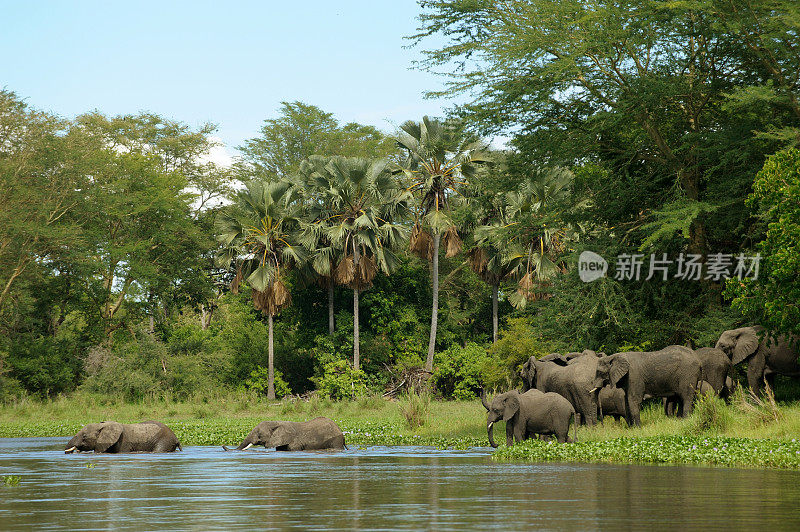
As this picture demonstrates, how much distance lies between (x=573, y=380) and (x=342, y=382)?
26459 millimetres

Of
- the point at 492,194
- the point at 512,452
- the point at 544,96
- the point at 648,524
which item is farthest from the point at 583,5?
the point at 648,524

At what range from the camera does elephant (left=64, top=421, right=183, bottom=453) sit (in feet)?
76.9

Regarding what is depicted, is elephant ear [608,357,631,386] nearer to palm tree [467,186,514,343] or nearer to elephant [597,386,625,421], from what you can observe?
elephant [597,386,625,421]

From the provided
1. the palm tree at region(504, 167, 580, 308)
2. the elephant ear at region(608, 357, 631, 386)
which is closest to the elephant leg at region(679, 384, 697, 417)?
the elephant ear at region(608, 357, 631, 386)

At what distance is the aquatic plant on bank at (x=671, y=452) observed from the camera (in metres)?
16.0

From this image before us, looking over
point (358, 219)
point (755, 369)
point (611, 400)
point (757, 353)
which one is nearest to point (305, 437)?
point (611, 400)

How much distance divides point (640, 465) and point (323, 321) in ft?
130

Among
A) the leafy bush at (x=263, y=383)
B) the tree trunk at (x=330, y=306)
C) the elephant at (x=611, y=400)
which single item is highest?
the tree trunk at (x=330, y=306)

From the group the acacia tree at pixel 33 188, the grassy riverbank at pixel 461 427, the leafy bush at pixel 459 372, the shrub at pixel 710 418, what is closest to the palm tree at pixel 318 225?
the leafy bush at pixel 459 372

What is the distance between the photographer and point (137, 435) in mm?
24078

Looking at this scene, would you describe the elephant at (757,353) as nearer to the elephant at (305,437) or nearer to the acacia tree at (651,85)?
the acacia tree at (651,85)

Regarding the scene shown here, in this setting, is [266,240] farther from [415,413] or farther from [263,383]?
[415,413]

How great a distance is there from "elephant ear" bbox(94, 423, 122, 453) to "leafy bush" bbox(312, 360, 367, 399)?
958 inches

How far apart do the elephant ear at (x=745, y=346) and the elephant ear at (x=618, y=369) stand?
136 inches
